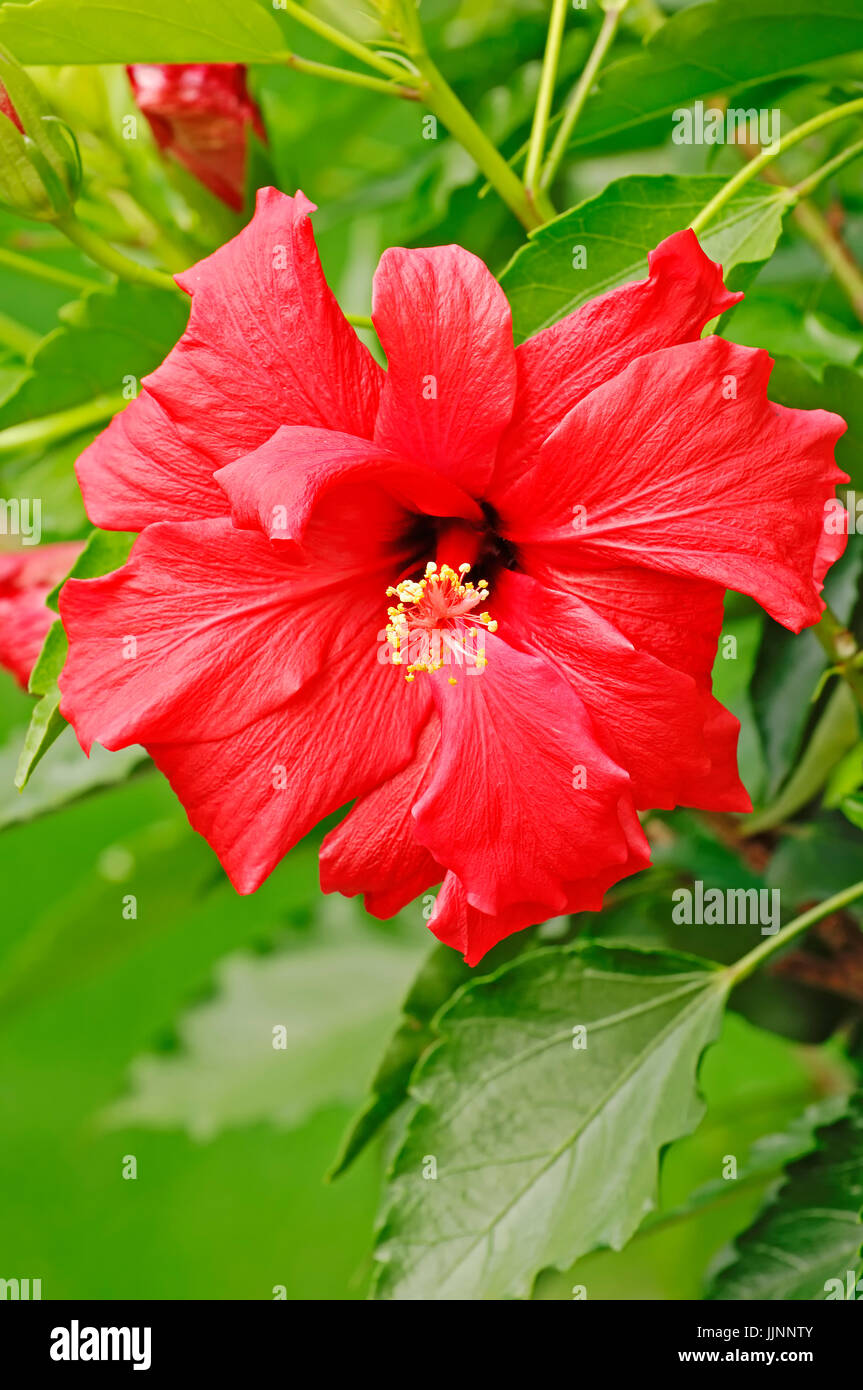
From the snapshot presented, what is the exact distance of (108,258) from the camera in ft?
1.37

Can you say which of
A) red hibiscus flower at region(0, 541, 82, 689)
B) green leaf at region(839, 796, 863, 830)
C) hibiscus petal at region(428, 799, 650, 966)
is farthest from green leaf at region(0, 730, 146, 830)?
green leaf at region(839, 796, 863, 830)

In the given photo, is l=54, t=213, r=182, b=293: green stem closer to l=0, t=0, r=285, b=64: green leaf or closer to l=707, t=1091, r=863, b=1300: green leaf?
l=0, t=0, r=285, b=64: green leaf

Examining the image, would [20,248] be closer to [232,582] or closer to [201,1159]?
[232,582]

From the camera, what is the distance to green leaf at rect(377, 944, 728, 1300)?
Answer: 1.43ft

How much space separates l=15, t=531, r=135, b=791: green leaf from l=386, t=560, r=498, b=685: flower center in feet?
0.27

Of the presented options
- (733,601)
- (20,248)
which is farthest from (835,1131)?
(20,248)

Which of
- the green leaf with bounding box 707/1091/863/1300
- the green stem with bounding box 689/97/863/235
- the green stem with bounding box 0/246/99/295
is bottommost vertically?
the green leaf with bounding box 707/1091/863/1300

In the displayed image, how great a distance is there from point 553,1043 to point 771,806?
137 millimetres

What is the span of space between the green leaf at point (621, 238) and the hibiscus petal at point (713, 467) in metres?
0.05

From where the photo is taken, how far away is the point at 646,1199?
431 mm

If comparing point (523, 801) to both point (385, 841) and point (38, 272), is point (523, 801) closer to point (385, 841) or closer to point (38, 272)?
point (385, 841)

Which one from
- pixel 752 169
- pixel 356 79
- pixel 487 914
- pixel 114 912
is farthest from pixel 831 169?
pixel 114 912

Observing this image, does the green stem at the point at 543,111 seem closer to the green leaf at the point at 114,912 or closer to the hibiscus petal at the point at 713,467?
the hibiscus petal at the point at 713,467

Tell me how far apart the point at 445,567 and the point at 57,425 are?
0.17 metres
